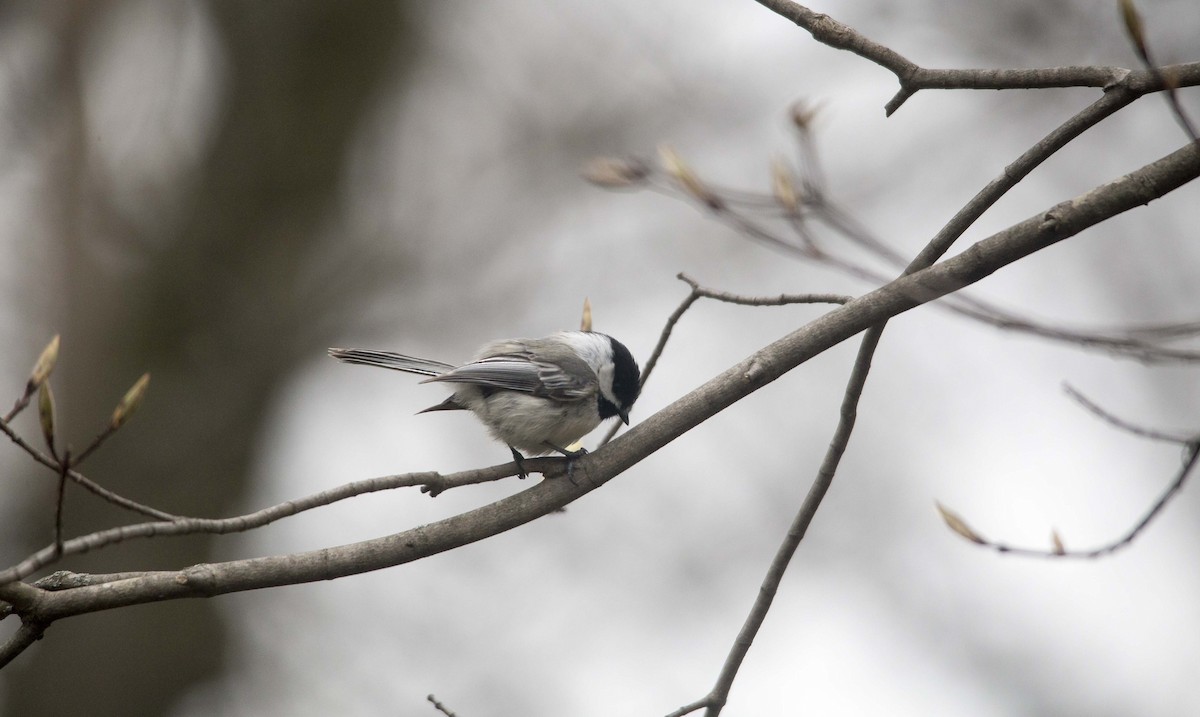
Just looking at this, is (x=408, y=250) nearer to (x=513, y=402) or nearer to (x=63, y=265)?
(x=63, y=265)

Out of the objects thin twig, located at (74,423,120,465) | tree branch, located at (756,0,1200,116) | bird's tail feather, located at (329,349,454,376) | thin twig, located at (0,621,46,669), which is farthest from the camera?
bird's tail feather, located at (329,349,454,376)

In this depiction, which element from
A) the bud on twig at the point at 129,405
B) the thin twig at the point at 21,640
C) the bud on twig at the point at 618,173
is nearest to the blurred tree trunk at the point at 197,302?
the thin twig at the point at 21,640

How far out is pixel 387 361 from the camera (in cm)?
319

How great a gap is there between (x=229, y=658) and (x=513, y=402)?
453cm

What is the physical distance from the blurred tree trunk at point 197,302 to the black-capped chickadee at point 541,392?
3.83m

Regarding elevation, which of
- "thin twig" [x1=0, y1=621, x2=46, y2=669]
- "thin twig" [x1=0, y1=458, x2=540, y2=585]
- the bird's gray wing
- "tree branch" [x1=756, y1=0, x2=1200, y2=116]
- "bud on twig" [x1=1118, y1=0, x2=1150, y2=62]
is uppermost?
"tree branch" [x1=756, y1=0, x2=1200, y2=116]

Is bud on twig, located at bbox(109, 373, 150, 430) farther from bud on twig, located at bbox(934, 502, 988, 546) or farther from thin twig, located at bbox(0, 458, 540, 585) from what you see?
bud on twig, located at bbox(934, 502, 988, 546)

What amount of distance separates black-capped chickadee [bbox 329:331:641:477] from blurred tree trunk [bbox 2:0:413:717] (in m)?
3.83

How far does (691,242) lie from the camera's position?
7742 mm

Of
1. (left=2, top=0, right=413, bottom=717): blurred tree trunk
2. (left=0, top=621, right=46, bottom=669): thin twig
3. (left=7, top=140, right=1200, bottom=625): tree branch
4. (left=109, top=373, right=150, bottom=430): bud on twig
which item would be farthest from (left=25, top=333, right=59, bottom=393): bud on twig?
(left=2, top=0, right=413, bottom=717): blurred tree trunk

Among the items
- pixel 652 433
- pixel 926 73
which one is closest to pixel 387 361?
pixel 652 433

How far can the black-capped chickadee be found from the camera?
3.42m

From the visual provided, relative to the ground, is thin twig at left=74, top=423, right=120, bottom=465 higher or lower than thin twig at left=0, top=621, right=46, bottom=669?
higher

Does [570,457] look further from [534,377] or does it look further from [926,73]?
[926,73]
